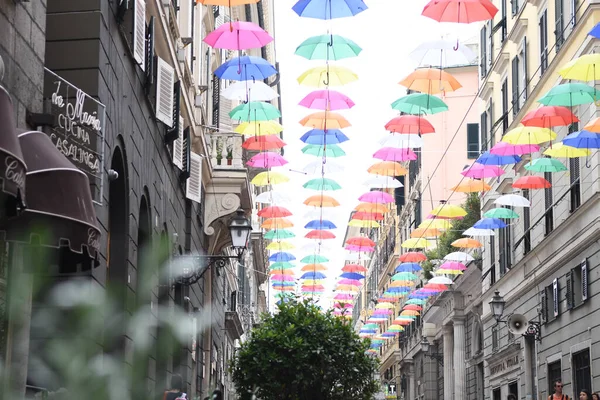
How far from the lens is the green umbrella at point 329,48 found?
63.4ft

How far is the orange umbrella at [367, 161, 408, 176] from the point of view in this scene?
2541cm

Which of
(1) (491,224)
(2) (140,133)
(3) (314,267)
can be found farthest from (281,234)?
(2) (140,133)

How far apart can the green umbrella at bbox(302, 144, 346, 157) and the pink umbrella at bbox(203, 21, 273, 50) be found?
7665 mm

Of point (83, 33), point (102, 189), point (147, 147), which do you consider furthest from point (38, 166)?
point (147, 147)

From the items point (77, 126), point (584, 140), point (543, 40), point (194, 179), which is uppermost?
point (543, 40)

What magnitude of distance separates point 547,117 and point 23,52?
12.5 meters

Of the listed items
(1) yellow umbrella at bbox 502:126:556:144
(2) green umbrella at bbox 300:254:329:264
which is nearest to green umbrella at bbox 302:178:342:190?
(1) yellow umbrella at bbox 502:126:556:144

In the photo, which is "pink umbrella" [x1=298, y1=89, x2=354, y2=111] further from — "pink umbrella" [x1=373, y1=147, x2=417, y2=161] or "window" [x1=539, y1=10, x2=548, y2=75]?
"window" [x1=539, y1=10, x2=548, y2=75]

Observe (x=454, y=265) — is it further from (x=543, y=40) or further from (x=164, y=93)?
(x=164, y=93)

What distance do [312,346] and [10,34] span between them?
15829 millimetres

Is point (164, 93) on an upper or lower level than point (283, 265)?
lower

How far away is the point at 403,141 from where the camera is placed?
76.3 feet

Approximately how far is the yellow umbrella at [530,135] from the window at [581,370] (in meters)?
5.88

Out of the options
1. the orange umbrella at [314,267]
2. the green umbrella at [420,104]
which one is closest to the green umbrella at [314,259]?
the orange umbrella at [314,267]
